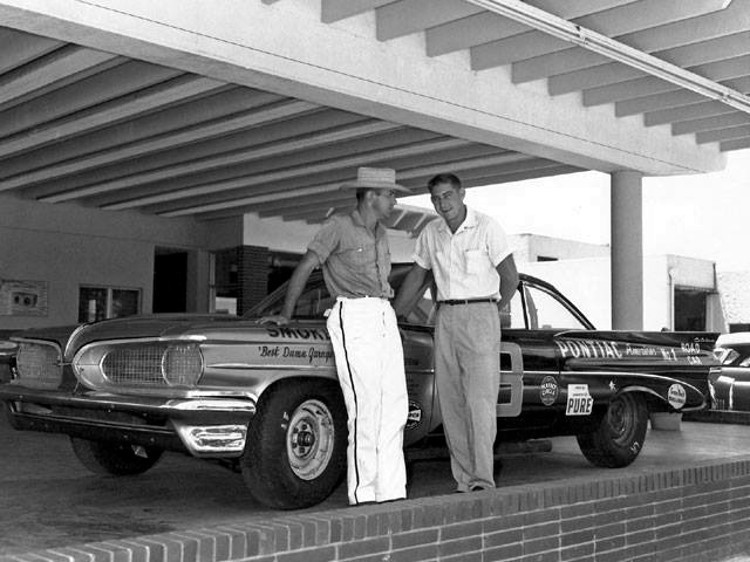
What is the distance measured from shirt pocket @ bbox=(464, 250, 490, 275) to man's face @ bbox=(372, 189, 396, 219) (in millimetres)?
578

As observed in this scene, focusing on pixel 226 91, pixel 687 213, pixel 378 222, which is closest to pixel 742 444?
pixel 378 222

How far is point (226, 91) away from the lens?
427 inches

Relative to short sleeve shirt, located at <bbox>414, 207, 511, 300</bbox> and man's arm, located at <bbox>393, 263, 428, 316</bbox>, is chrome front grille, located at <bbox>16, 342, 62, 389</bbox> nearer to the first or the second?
man's arm, located at <bbox>393, 263, 428, 316</bbox>

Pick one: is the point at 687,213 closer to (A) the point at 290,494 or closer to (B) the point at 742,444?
(B) the point at 742,444

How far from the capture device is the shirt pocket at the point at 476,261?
5.50m

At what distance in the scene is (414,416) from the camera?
18.4 ft

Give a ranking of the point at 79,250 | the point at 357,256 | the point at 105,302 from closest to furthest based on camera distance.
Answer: the point at 357,256, the point at 79,250, the point at 105,302

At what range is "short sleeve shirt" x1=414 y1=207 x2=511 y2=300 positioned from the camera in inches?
216

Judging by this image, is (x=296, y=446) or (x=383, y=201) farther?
(x=383, y=201)

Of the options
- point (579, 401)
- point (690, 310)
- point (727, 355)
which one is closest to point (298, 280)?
point (579, 401)

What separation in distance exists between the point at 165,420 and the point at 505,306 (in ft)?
7.97

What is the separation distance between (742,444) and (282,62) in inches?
217

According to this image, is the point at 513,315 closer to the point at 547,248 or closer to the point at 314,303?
the point at 314,303

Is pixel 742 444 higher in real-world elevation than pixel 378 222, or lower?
lower
